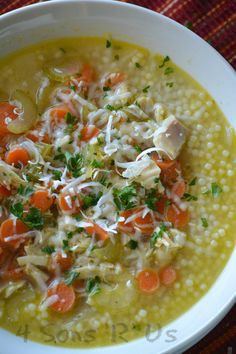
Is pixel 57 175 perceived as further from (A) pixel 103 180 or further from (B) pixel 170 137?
(B) pixel 170 137

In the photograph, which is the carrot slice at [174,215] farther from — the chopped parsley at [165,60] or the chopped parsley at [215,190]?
the chopped parsley at [165,60]

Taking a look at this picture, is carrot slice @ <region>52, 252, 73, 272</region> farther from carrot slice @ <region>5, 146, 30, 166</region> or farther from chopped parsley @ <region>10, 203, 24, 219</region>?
carrot slice @ <region>5, 146, 30, 166</region>

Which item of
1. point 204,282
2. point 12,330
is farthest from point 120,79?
point 12,330

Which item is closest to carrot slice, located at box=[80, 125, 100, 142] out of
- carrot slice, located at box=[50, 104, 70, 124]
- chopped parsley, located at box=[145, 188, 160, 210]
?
carrot slice, located at box=[50, 104, 70, 124]

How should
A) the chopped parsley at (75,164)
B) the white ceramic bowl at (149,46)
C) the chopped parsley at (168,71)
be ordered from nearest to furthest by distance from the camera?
1. the white ceramic bowl at (149,46)
2. the chopped parsley at (75,164)
3. the chopped parsley at (168,71)

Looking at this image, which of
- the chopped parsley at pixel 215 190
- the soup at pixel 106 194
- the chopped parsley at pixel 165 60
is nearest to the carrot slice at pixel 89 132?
the soup at pixel 106 194

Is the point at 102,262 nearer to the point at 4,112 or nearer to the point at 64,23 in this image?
the point at 4,112

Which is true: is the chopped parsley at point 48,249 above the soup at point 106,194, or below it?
below
